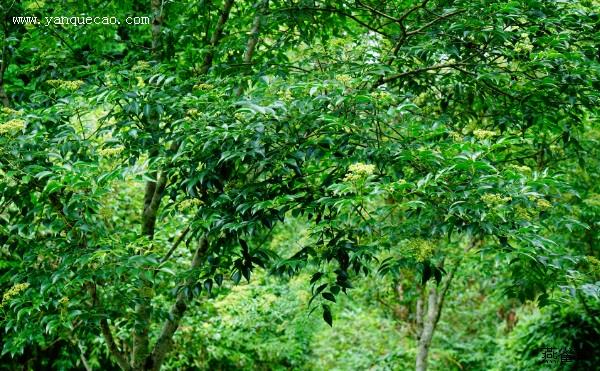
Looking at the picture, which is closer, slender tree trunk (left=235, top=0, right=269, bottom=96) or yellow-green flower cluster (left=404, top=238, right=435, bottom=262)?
yellow-green flower cluster (left=404, top=238, right=435, bottom=262)

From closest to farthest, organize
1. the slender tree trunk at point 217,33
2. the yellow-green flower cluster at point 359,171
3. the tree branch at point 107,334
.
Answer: the yellow-green flower cluster at point 359,171 → the tree branch at point 107,334 → the slender tree trunk at point 217,33

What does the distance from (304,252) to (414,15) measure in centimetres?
179

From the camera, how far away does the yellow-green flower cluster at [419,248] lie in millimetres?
2450


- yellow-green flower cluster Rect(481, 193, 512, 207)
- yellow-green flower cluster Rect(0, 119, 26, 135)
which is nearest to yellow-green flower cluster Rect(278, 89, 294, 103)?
yellow-green flower cluster Rect(481, 193, 512, 207)

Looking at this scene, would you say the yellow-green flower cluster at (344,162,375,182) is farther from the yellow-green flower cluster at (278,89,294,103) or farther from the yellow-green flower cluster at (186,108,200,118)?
the yellow-green flower cluster at (186,108,200,118)

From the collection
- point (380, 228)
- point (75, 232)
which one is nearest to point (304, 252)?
point (380, 228)

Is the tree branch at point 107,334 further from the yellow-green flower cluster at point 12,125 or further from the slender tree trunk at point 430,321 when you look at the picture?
the slender tree trunk at point 430,321

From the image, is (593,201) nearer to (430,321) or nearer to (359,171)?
(430,321)

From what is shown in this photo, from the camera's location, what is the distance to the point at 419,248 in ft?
8.21

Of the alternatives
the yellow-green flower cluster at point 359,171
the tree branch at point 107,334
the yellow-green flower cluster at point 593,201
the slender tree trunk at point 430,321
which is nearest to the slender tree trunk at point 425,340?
the slender tree trunk at point 430,321

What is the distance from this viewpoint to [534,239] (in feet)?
7.64

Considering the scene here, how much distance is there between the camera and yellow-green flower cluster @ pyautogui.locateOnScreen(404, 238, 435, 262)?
8.04ft

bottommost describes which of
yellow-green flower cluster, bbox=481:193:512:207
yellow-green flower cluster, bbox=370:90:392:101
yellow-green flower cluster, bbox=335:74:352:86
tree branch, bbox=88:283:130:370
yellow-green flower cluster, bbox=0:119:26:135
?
tree branch, bbox=88:283:130:370

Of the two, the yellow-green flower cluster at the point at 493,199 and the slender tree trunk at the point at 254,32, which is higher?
the slender tree trunk at the point at 254,32
